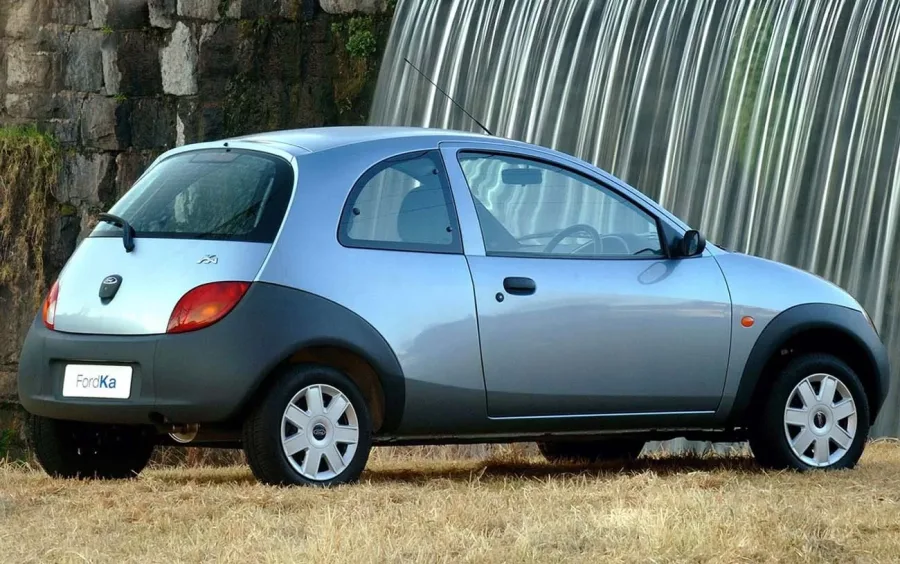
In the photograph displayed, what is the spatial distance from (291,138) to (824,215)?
23.8ft

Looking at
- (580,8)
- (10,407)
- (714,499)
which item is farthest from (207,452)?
(714,499)

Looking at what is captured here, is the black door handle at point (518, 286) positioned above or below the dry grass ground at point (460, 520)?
above

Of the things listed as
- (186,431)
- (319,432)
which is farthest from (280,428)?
(186,431)

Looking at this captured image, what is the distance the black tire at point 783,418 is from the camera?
7617mm

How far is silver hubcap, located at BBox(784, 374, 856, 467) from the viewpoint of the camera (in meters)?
7.67

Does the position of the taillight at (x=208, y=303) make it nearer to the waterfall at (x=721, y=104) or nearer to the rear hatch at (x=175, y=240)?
the rear hatch at (x=175, y=240)

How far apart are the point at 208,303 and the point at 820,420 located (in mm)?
2951

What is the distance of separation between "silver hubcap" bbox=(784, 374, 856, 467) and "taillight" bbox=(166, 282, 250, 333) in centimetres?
264

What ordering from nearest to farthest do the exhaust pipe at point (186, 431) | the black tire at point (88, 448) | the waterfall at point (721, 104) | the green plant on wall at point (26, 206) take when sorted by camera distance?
the exhaust pipe at point (186, 431) → the black tire at point (88, 448) → the waterfall at point (721, 104) → the green plant on wall at point (26, 206)

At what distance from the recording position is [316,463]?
662cm

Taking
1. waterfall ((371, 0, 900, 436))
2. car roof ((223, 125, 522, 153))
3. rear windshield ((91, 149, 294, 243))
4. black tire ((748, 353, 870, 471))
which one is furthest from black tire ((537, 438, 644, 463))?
waterfall ((371, 0, 900, 436))

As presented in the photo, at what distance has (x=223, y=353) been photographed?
21.3ft

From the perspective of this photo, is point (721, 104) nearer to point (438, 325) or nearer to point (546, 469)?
point (546, 469)

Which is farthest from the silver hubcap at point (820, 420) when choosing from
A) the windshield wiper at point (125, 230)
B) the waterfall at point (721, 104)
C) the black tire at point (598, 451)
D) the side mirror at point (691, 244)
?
the waterfall at point (721, 104)
